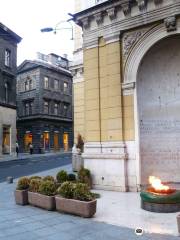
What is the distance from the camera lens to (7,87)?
39.9 meters

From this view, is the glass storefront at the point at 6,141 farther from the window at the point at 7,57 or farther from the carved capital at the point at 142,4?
the carved capital at the point at 142,4

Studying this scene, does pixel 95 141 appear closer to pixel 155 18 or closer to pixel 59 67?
pixel 155 18

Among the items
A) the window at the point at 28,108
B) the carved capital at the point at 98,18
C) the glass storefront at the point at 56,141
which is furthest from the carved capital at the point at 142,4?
the glass storefront at the point at 56,141

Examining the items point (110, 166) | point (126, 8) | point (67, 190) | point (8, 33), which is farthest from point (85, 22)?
point (8, 33)

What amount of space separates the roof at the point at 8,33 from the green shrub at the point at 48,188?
31135 mm

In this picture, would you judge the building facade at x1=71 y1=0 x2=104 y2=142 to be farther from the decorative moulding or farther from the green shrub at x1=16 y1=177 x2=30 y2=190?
the green shrub at x1=16 y1=177 x2=30 y2=190

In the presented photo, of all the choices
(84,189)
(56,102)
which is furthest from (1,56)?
(84,189)

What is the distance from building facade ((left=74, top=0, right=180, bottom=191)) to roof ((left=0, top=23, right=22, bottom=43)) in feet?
87.3

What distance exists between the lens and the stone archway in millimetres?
13305

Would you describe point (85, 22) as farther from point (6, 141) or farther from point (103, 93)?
point (6, 141)

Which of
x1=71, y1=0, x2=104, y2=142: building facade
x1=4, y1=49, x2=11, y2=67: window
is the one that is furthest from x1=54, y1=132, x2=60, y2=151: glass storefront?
x1=71, y1=0, x2=104, y2=142: building facade

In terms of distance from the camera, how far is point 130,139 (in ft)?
43.1

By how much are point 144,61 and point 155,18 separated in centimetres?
179

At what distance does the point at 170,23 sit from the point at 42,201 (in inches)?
297
